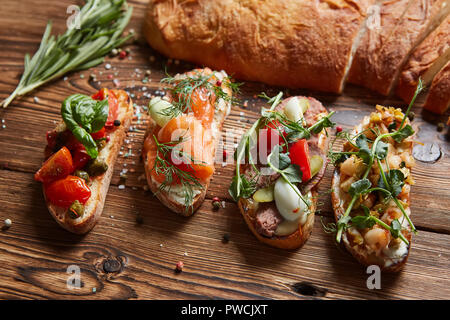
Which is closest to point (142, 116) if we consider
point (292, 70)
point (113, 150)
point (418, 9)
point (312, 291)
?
point (113, 150)

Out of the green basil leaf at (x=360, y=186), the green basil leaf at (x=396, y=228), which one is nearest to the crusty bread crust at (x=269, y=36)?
the green basil leaf at (x=360, y=186)

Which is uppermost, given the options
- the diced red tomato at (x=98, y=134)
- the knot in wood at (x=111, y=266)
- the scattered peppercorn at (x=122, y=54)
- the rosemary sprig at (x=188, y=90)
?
the rosemary sprig at (x=188, y=90)

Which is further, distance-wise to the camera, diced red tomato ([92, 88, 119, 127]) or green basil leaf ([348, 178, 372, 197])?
diced red tomato ([92, 88, 119, 127])

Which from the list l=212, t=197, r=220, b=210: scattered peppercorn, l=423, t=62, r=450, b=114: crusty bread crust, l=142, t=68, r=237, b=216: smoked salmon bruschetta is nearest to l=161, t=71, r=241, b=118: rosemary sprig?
l=142, t=68, r=237, b=216: smoked salmon bruschetta

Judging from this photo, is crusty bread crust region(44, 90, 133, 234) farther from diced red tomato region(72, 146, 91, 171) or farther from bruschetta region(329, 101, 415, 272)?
bruschetta region(329, 101, 415, 272)

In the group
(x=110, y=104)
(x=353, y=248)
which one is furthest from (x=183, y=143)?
(x=353, y=248)

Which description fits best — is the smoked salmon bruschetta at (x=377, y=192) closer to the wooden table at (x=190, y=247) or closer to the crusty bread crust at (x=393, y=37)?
the wooden table at (x=190, y=247)

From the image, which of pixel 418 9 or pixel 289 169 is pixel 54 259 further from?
pixel 418 9
